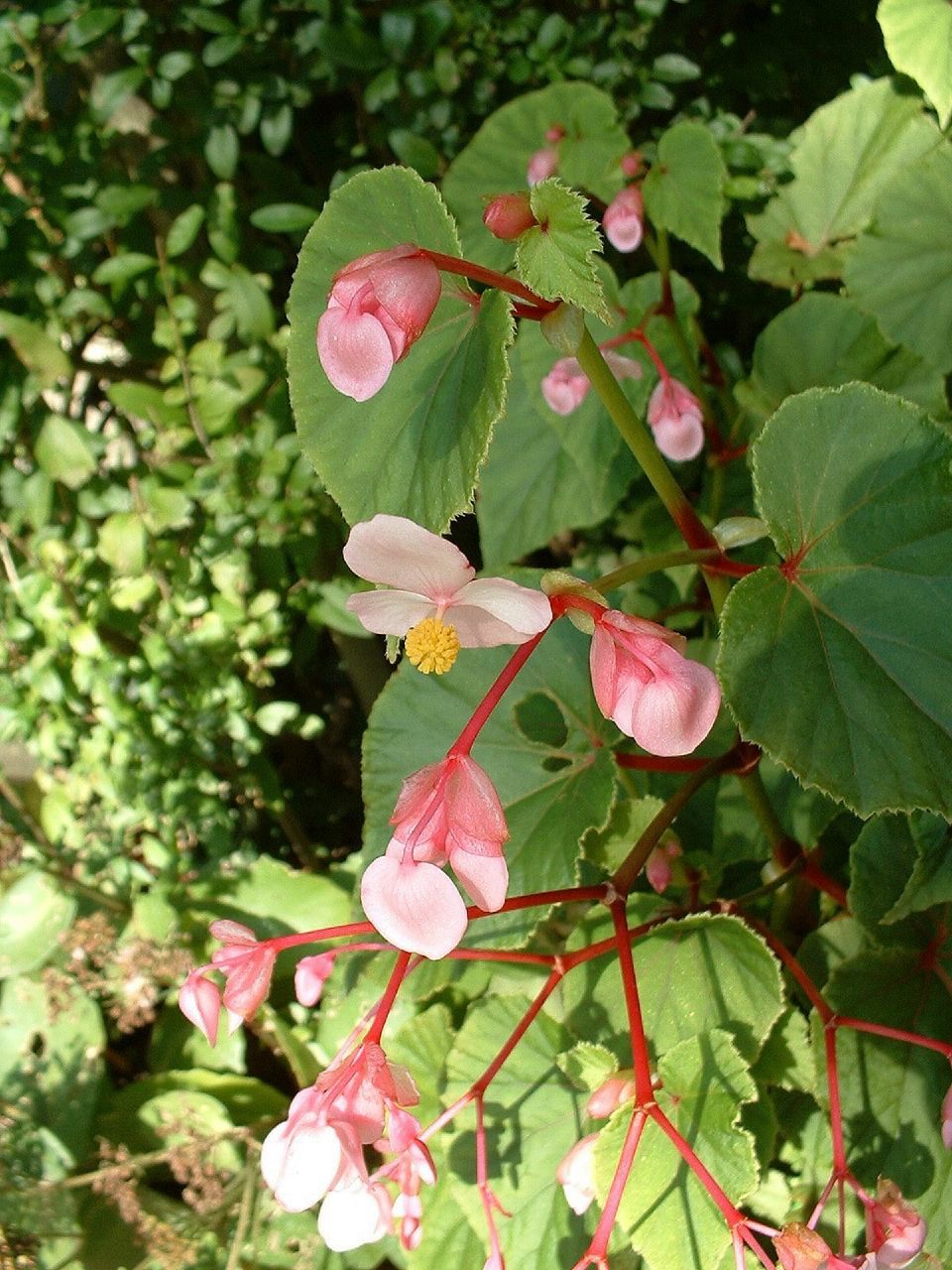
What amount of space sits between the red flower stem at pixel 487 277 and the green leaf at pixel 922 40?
1.86ft

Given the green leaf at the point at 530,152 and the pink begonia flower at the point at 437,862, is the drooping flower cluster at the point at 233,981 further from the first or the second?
the green leaf at the point at 530,152

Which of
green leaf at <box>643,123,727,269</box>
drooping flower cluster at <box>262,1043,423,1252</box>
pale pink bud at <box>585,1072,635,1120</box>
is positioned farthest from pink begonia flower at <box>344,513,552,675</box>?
green leaf at <box>643,123,727,269</box>

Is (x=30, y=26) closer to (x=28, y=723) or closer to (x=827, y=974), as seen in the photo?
(x=28, y=723)

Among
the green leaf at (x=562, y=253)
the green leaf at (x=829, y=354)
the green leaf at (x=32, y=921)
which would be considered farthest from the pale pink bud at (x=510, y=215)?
the green leaf at (x=32, y=921)

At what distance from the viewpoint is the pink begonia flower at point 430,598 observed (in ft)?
1.46

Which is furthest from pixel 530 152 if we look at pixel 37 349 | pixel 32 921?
pixel 32 921

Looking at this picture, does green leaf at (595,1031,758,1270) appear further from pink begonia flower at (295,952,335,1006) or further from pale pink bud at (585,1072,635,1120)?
pink begonia flower at (295,952,335,1006)

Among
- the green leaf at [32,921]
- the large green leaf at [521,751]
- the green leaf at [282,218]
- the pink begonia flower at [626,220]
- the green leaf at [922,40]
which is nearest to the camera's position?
the large green leaf at [521,751]

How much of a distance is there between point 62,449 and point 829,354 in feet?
2.95

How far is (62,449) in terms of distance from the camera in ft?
4.38

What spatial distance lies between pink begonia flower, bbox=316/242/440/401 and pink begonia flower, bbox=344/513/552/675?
7cm

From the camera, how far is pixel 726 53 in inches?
57.0

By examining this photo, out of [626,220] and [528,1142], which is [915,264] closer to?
[626,220]

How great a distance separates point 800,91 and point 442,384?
1209 millimetres
